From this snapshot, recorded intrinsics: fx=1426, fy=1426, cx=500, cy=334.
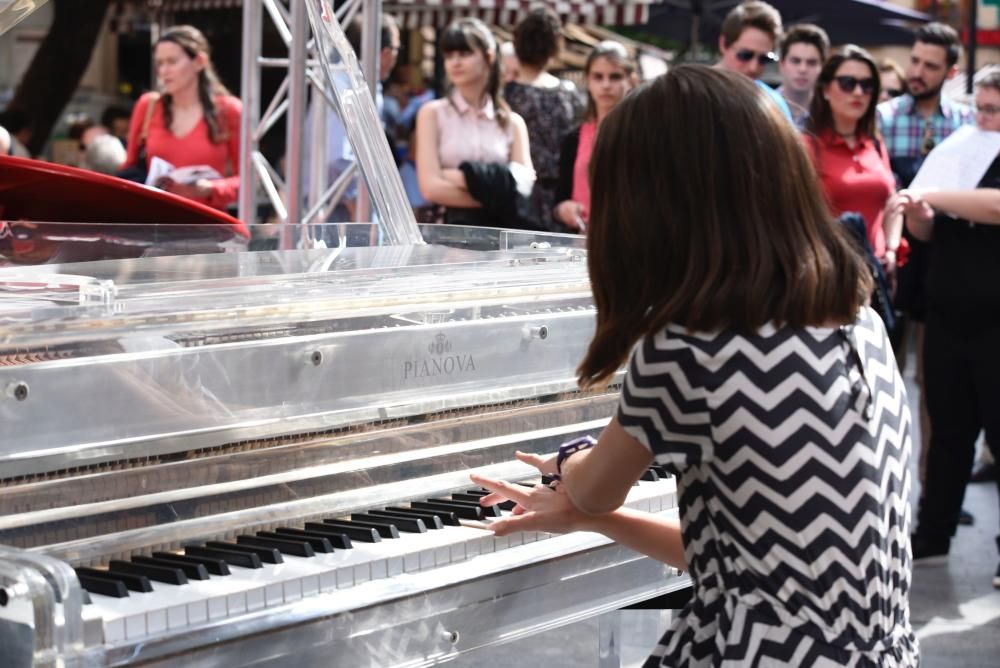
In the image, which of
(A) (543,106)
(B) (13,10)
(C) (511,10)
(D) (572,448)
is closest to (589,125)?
(A) (543,106)

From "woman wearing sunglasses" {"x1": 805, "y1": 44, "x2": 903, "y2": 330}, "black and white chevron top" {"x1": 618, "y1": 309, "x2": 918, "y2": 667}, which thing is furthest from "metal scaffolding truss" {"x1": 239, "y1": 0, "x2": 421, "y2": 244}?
"black and white chevron top" {"x1": 618, "y1": 309, "x2": 918, "y2": 667}

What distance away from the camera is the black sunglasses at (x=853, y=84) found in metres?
5.40

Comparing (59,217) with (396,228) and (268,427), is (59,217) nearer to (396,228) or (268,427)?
(396,228)

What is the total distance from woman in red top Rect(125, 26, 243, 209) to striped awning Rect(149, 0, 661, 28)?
3645mm

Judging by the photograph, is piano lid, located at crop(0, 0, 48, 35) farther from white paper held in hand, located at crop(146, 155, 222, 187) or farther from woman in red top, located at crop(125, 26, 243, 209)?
woman in red top, located at crop(125, 26, 243, 209)

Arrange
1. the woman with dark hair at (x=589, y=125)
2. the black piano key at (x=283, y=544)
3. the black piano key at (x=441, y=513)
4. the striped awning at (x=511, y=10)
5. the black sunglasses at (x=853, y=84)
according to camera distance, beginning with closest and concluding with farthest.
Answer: the black piano key at (x=283, y=544) → the black piano key at (x=441, y=513) → the black sunglasses at (x=853, y=84) → the woman with dark hair at (x=589, y=125) → the striped awning at (x=511, y=10)

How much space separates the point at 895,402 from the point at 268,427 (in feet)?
3.29

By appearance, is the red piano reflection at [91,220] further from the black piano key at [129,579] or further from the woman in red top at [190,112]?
the woman in red top at [190,112]

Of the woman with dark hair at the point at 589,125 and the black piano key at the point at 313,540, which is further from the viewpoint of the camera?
the woman with dark hair at the point at 589,125

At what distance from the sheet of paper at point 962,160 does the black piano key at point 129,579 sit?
3726mm

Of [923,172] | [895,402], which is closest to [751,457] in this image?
[895,402]

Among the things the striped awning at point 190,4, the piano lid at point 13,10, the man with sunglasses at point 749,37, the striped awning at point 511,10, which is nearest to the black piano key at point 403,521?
the piano lid at point 13,10

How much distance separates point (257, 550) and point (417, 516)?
1.11ft

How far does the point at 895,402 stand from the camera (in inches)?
80.0
